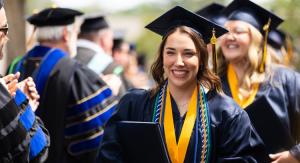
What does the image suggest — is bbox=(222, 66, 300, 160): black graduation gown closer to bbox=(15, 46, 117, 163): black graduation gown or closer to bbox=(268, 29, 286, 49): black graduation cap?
bbox=(15, 46, 117, 163): black graduation gown

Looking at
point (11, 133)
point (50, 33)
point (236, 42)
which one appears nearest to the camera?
point (11, 133)

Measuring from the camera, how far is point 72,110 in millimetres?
5602

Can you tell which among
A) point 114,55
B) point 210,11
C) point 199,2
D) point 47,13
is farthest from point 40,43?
point 199,2

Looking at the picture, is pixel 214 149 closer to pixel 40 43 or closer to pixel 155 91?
pixel 155 91

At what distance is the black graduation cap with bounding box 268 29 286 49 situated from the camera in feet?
24.9

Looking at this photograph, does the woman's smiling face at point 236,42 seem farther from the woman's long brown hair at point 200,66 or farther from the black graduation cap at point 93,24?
the black graduation cap at point 93,24

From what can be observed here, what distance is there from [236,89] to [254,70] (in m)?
0.22

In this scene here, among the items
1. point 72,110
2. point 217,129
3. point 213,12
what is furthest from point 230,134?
point 213,12

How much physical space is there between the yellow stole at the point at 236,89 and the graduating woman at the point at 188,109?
3.35 feet

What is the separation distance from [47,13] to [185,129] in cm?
228

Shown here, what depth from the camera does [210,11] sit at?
636 centimetres

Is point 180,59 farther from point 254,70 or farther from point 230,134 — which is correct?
point 254,70

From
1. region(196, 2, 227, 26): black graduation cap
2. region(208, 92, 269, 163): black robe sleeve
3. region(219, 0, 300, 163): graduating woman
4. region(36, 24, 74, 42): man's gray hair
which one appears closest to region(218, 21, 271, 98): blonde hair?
region(219, 0, 300, 163): graduating woman

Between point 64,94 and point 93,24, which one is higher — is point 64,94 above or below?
below
